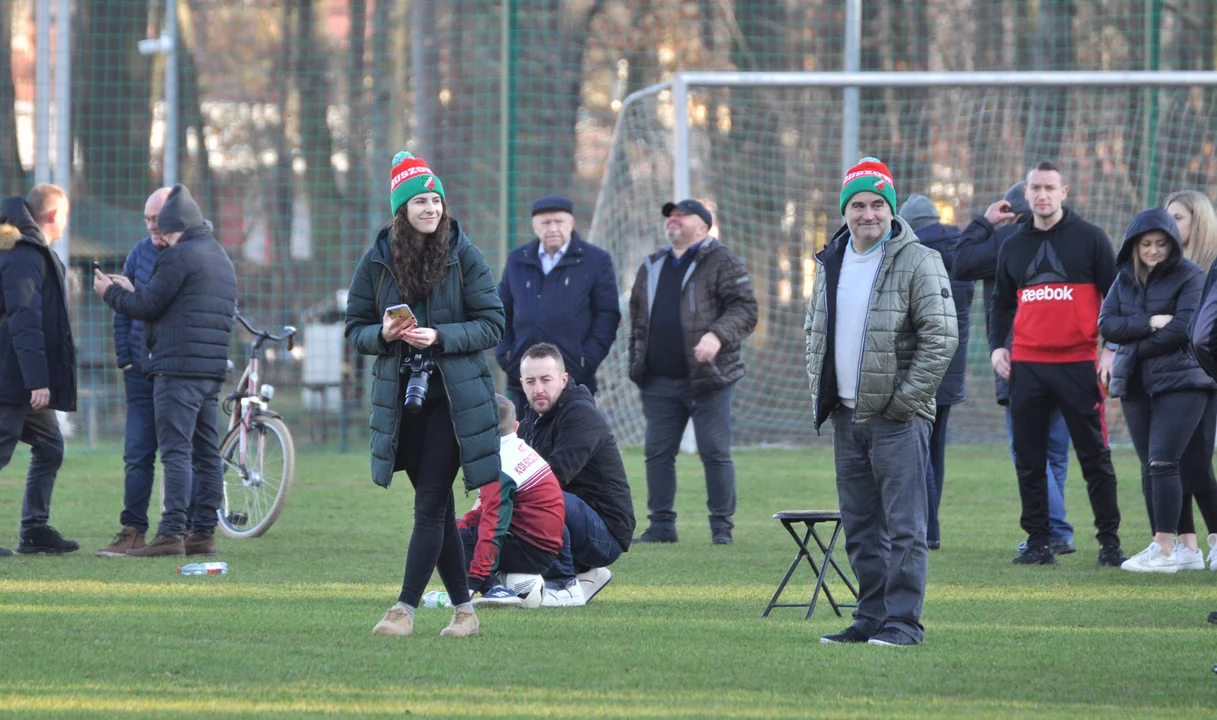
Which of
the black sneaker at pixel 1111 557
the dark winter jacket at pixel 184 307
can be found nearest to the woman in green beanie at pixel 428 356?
the dark winter jacket at pixel 184 307

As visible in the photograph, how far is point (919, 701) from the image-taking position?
17.1ft

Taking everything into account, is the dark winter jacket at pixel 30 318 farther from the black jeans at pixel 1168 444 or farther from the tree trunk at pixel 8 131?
the tree trunk at pixel 8 131

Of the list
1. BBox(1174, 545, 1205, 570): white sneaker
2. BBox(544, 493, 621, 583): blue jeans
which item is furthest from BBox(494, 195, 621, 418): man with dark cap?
BBox(1174, 545, 1205, 570): white sneaker

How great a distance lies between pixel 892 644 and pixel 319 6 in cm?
2176

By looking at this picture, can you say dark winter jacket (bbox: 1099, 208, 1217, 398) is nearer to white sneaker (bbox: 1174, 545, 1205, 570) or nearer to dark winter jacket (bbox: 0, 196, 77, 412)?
white sneaker (bbox: 1174, 545, 1205, 570)

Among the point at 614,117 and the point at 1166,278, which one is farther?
the point at 614,117

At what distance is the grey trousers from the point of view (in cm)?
611

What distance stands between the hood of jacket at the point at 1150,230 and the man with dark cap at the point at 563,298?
3.10 meters

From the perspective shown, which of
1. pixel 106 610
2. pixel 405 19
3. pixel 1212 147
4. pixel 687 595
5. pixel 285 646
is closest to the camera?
pixel 285 646

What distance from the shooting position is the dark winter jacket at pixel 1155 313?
27.0ft

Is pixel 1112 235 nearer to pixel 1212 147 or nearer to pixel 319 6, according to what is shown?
pixel 1212 147

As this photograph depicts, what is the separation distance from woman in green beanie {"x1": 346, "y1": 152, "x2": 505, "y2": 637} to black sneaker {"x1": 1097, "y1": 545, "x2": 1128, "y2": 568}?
3.93 meters

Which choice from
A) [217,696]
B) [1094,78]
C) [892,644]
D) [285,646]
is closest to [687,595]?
[892,644]

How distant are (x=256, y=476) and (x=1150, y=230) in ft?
17.2
